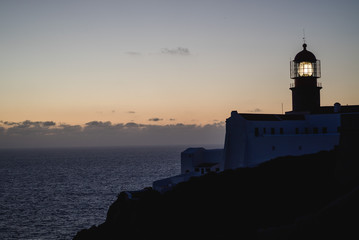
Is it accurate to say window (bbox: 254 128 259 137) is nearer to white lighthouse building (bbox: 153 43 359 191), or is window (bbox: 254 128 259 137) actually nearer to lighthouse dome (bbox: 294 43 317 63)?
white lighthouse building (bbox: 153 43 359 191)

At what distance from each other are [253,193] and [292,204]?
163 inches

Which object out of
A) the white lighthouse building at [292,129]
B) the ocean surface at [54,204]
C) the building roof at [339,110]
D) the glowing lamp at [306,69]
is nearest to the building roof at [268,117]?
the white lighthouse building at [292,129]

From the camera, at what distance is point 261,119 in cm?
4566

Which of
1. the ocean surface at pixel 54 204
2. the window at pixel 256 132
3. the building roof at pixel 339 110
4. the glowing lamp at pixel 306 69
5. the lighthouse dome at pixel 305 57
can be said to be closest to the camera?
the window at pixel 256 132

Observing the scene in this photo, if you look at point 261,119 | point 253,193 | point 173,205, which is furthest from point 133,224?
point 261,119

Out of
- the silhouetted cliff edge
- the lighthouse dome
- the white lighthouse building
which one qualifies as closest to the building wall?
the white lighthouse building

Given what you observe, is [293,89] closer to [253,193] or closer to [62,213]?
[253,193]

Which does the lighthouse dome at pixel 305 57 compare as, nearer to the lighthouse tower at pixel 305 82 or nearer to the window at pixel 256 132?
the lighthouse tower at pixel 305 82

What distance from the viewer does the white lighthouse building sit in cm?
4331

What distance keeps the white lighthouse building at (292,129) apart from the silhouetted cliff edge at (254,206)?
226 cm

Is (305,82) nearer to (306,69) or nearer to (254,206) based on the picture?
(306,69)

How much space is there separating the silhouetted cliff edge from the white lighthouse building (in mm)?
2258

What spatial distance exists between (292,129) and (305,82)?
7570 mm

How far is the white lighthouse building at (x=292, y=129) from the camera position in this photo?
43312 millimetres
